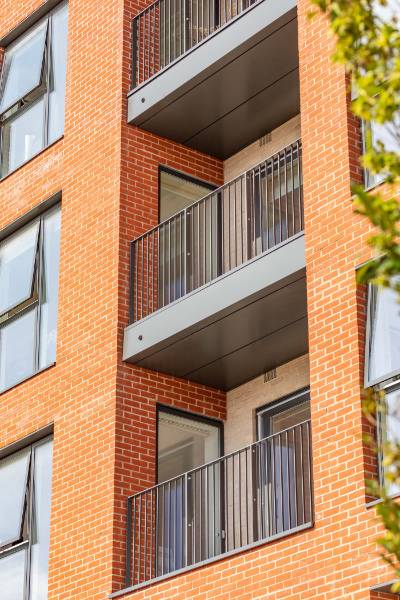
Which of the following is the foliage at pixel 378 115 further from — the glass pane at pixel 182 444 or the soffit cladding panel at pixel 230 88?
the glass pane at pixel 182 444

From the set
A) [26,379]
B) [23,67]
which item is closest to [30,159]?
[23,67]

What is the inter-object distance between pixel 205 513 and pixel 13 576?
278 centimetres

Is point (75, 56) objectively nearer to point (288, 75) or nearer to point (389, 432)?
point (288, 75)

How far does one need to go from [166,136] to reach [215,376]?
3285 mm

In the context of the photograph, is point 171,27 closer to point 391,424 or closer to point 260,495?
point 260,495

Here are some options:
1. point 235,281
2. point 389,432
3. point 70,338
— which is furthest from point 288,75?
point 389,432

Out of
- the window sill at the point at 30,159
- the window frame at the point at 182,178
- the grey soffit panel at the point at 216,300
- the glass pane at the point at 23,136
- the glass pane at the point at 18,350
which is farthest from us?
the glass pane at the point at 23,136

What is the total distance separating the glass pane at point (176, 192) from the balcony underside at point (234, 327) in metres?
2.20

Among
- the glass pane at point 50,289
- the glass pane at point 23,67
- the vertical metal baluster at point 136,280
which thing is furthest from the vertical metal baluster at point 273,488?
the glass pane at point 23,67

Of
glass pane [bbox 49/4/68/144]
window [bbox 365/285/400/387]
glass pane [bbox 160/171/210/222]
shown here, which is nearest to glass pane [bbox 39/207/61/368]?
glass pane [bbox 49/4/68/144]

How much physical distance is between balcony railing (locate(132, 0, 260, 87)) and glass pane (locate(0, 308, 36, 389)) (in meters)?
3.59

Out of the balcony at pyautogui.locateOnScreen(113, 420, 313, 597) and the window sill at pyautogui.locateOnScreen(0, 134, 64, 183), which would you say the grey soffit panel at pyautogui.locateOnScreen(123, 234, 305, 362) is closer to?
the balcony at pyautogui.locateOnScreen(113, 420, 313, 597)

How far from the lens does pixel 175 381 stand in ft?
52.5

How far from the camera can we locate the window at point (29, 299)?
17172 mm
